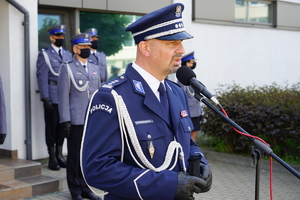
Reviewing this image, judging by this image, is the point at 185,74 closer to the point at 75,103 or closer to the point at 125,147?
the point at 125,147

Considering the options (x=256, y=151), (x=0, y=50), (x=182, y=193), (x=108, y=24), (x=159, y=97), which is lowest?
(x=182, y=193)

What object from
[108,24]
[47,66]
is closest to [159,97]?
[47,66]

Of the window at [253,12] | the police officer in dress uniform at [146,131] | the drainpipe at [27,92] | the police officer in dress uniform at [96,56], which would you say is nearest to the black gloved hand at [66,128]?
the drainpipe at [27,92]

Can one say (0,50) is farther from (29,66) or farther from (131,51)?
(131,51)

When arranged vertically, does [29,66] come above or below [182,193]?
above

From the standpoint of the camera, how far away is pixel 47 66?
285 inches

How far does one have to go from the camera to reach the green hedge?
25.9 ft

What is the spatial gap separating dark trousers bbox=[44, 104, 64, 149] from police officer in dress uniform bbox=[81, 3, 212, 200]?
4.85m

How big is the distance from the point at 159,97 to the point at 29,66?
200 inches

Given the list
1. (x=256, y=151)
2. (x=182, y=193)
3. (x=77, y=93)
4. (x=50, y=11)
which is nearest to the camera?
(x=182, y=193)

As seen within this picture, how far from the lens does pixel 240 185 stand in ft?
23.3

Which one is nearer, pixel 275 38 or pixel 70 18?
pixel 70 18

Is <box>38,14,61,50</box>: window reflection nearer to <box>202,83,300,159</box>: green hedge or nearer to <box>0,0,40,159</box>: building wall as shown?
<box>0,0,40,159</box>: building wall

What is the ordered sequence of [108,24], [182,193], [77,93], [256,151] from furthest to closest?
1. [108,24]
2. [77,93]
3. [256,151]
4. [182,193]
